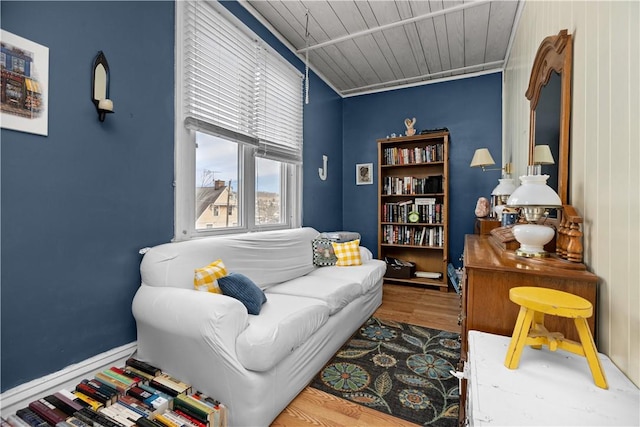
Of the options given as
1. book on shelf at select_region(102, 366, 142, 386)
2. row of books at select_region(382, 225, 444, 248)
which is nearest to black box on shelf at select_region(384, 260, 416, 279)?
row of books at select_region(382, 225, 444, 248)

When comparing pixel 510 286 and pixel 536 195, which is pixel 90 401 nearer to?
pixel 510 286

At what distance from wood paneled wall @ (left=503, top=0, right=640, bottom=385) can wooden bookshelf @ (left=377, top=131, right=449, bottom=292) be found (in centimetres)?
244

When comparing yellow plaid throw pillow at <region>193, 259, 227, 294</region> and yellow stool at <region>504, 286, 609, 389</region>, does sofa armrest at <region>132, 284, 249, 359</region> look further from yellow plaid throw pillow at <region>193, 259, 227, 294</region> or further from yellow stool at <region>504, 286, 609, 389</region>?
yellow stool at <region>504, 286, 609, 389</region>

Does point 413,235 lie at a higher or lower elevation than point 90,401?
higher

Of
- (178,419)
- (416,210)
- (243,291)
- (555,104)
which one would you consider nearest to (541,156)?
(555,104)

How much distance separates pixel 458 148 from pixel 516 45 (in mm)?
1360

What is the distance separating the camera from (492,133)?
379cm

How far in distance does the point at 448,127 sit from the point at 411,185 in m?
0.96

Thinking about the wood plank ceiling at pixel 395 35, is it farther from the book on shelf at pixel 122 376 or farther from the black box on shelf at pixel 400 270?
the book on shelf at pixel 122 376

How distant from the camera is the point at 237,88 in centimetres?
255

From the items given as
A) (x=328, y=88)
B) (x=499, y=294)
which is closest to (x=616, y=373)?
(x=499, y=294)

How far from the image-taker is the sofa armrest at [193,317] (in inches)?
52.7

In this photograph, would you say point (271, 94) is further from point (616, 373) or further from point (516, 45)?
point (616, 373)

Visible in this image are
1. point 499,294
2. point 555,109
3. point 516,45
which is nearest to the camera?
point 499,294
